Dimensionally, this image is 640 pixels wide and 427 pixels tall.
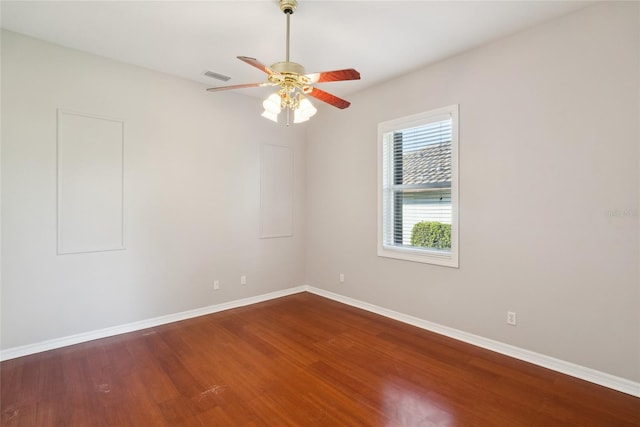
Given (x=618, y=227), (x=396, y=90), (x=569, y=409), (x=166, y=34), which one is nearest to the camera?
(x=569, y=409)

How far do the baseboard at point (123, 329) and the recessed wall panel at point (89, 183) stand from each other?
0.89 metres

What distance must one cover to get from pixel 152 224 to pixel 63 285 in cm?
100

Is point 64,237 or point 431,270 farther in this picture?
point 431,270

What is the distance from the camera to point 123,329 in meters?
3.41

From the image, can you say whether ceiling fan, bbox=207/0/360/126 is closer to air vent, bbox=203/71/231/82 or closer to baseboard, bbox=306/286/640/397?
air vent, bbox=203/71/231/82

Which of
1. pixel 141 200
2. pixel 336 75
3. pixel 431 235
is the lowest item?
pixel 431 235

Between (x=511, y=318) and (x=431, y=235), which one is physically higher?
(x=431, y=235)

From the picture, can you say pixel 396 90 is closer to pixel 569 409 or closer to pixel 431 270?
pixel 431 270

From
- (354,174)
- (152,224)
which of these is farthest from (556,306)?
(152,224)

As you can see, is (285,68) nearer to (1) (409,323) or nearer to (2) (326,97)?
(2) (326,97)

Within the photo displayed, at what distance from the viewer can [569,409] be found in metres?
2.11

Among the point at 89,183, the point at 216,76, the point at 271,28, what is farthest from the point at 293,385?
the point at 216,76

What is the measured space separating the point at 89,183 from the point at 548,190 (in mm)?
4435

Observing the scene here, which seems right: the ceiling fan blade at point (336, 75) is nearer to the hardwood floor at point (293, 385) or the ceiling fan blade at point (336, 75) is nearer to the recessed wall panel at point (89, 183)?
the hardwood floor at point (293, 385)
